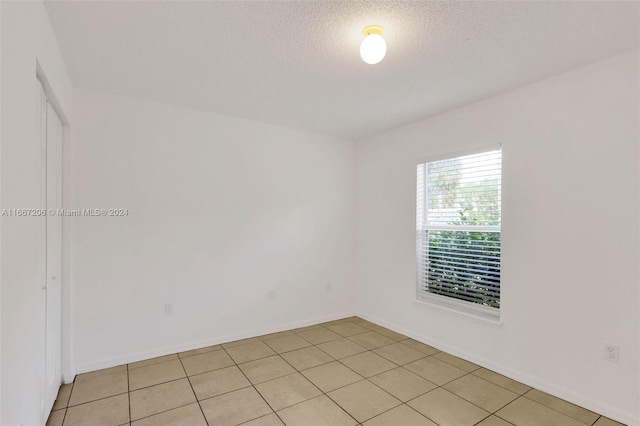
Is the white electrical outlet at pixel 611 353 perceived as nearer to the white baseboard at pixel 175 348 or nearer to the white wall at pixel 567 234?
the white wall at pixel 567 234

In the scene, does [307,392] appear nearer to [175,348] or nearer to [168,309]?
[175,348]

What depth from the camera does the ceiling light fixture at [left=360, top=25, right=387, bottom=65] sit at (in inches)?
74.2

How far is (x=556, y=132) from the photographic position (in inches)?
99.9

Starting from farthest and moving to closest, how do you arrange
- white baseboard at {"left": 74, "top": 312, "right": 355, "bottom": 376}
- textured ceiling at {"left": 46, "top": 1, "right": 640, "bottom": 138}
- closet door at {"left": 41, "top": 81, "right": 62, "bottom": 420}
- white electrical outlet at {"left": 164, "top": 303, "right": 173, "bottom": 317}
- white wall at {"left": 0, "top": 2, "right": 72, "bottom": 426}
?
white electrical outlet at {"left": 164, "top": 303, "right": 173, "bottom": 317}, white baseboard at {"left": 74, "top": 312, "right": 355, "bottom": 376}, closet door at {"left": 41, "top": 81, "right": 62, "bottom": 420}, textured ceiling at {"left": 46, "top": 1, "right": 640, "bottom": 138}, white wall at {"left": 0, "top": 2, "right": 72, "bottom": 426}

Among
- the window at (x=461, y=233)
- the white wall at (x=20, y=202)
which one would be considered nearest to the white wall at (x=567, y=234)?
the window at (x=461, y=233)

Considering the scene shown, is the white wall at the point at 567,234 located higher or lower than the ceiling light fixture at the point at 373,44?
lower

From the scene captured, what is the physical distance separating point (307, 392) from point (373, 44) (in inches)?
96.9

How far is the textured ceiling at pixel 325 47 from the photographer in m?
1.79

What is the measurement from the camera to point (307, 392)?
8.32ft

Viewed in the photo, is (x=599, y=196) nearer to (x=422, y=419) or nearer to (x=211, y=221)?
(x=422, y=419)

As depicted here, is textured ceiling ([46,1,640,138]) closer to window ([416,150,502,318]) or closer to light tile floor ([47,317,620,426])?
window ([416,150,502,318])

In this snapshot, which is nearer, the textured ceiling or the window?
the textured ceiling

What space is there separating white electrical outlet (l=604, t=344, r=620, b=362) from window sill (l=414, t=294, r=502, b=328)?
2.35 feet

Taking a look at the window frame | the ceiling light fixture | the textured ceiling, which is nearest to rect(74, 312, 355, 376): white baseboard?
the window frame
